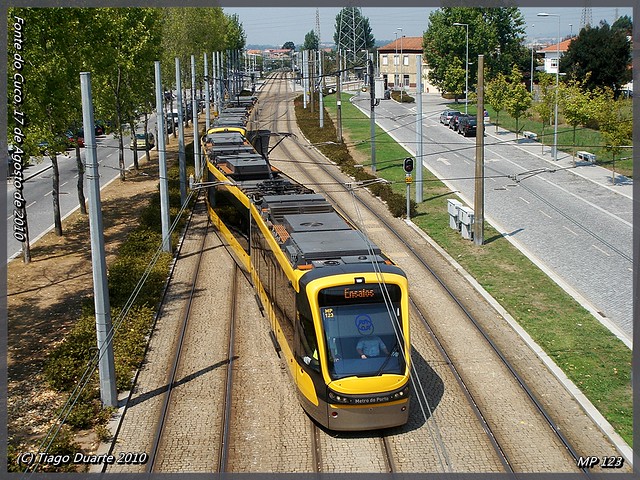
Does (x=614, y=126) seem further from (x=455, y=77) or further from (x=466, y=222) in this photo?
(x=455, y=77)

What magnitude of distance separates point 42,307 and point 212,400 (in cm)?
823

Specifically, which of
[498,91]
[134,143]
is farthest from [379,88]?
[498,91]

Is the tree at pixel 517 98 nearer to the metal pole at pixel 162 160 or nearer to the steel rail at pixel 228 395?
the metal pole at pixel 162 160

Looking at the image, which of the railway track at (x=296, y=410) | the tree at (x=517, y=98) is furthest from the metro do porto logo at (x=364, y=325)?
the tree at (x=517, y=98)

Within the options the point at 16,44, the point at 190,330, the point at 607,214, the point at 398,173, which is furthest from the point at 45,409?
the point at 398,173

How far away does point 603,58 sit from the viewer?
66.8 metres

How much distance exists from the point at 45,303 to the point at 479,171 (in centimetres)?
1462

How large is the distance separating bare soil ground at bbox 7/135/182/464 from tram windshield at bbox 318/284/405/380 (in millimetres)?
4576

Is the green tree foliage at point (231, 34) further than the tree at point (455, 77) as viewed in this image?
Yes

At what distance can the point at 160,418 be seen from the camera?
14.4 metres

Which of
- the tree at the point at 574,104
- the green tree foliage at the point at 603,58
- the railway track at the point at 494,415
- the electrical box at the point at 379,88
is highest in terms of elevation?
the green tree foliage at the point at 603,58

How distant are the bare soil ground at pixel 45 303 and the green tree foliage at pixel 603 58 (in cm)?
4594

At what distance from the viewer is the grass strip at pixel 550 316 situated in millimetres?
15469

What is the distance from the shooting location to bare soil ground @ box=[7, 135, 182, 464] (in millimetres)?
14528
